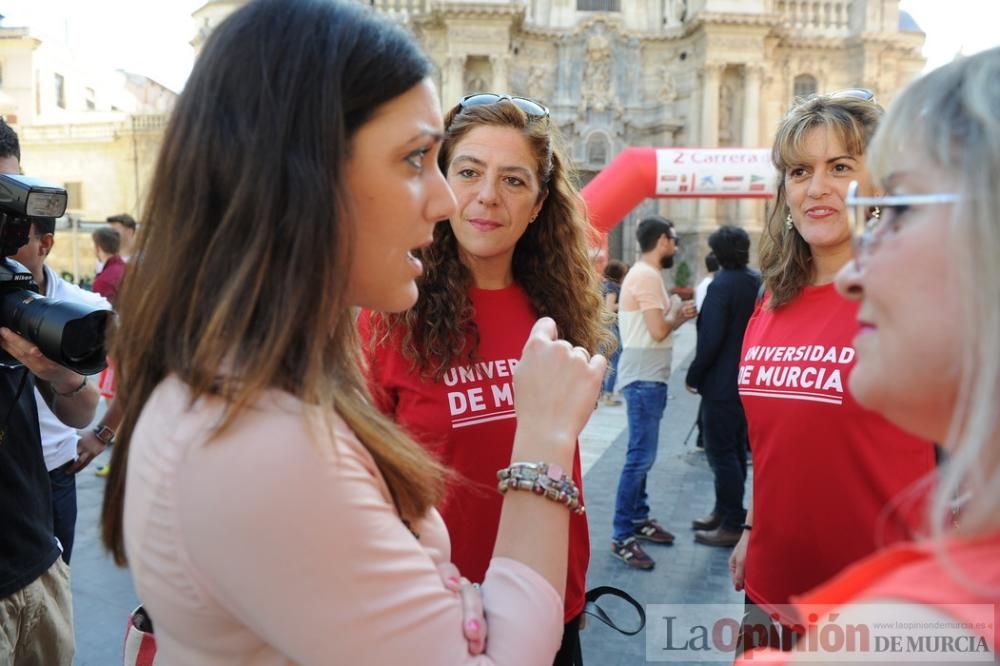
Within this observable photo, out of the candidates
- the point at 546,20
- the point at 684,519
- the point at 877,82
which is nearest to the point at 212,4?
the point at 546,20

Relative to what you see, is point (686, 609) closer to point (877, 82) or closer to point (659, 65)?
point (659, 65)

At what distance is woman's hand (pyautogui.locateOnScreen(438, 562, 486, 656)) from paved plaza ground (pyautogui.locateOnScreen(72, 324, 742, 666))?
1.69m

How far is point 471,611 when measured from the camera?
3.22 ft

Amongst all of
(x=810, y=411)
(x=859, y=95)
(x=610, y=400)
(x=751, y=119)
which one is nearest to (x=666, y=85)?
(x=751, y=119)

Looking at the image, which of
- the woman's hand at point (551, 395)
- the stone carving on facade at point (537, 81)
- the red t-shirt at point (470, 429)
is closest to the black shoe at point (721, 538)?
the red t-shirt at point (470, 429)

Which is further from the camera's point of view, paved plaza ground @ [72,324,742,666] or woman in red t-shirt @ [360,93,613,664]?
paved plaza ground @ [72,324,742,666]

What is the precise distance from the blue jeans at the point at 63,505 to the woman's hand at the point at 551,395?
2467 mm

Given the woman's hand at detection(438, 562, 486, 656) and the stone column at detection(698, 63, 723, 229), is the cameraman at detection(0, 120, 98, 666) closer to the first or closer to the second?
the woman's hand at detection(438, 562, 486, 656)

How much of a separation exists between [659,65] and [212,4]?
574 inches

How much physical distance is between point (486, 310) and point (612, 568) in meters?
2.82

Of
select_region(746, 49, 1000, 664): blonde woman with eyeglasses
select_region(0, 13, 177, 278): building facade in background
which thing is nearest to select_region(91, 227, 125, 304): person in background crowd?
select_region(746, 49, 1000, 664): blonde woman with eyeglasses

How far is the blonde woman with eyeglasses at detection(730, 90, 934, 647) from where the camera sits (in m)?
1.83

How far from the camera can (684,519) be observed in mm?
5336

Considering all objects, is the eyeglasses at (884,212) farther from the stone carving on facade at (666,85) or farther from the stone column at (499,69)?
the stone carving on facade at (666,85)
